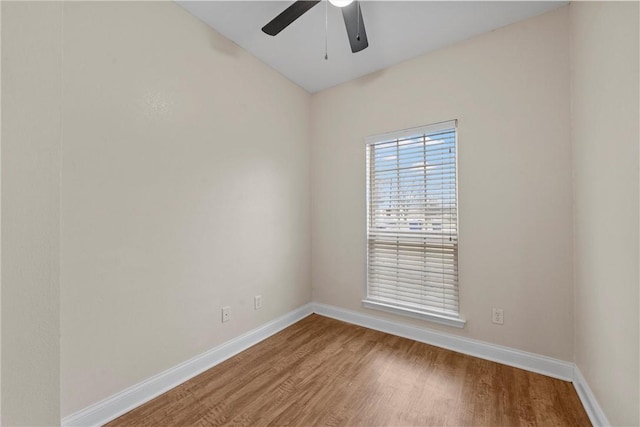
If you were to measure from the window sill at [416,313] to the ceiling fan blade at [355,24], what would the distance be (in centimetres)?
229

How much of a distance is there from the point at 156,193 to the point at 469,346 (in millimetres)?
2724

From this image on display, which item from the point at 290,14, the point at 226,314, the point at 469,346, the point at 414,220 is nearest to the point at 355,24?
the point at 290,14

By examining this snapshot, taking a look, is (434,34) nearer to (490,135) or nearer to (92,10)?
(490,135)

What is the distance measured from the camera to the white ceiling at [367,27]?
1912 mm

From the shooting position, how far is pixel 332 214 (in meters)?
3.04

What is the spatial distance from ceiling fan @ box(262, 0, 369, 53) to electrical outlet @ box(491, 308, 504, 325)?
2.29 m

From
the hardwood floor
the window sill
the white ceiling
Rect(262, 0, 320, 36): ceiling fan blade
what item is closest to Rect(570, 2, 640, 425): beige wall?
the hardwood floor

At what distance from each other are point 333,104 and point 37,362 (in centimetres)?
304

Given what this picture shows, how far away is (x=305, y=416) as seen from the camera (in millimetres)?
1557

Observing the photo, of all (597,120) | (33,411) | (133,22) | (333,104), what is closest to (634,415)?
(597,120)

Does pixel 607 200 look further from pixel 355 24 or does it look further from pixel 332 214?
pixel 332 214

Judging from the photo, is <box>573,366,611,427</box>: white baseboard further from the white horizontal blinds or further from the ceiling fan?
the ceiling fan

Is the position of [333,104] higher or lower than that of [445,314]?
higher

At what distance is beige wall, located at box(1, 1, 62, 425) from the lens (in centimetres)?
56
